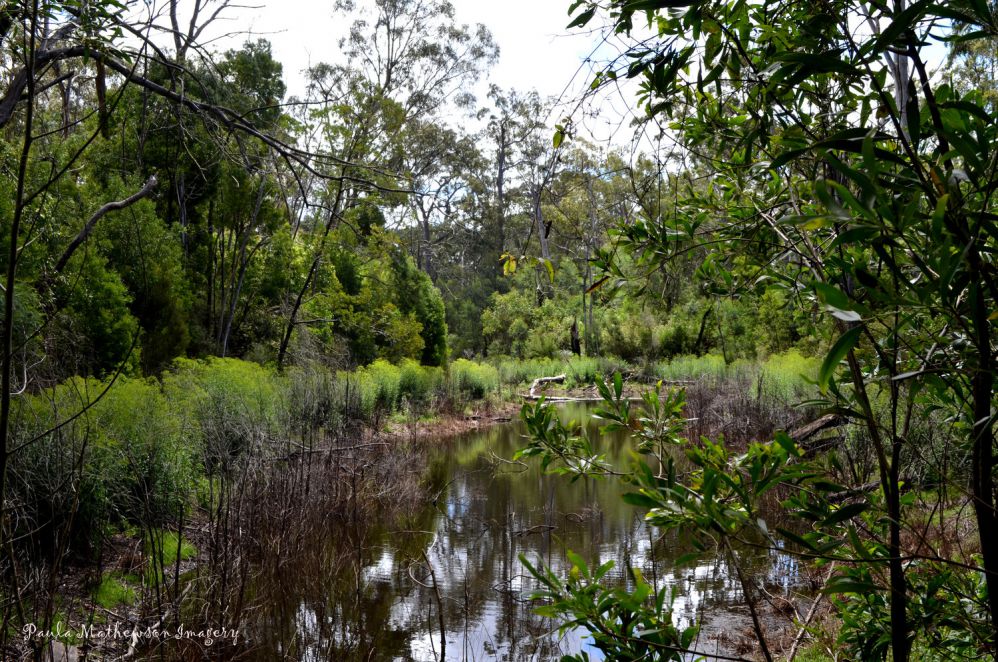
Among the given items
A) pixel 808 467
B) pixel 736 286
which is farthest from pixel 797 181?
pixel 808 467

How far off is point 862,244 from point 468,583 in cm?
439

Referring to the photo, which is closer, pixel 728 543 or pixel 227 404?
pixel 728 543

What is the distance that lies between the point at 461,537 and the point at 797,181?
525cm

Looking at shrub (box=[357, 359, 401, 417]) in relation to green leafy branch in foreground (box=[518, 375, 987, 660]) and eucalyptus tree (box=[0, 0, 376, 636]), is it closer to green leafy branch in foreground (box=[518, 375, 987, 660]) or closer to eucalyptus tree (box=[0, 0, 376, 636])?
eucalyptus tree (box=[0, 0, 376, 636])

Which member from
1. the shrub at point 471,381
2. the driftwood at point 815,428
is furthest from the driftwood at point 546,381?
the driftwood at point 815,428

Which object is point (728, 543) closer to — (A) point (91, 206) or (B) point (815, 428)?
(B) point (815, 428)

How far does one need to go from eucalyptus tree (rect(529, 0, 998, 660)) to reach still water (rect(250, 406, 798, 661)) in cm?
137

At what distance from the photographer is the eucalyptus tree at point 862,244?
0.79 m

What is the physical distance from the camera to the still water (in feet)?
13.4

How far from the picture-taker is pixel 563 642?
4.33 metres

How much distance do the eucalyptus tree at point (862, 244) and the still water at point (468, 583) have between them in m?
1.37

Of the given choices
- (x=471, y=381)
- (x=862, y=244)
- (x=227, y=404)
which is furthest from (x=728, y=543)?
(x=471, y=381)

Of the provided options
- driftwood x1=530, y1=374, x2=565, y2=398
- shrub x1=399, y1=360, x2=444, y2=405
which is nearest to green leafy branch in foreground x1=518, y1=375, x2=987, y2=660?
shrub x1=399, y1=360, x2=444, y2=405

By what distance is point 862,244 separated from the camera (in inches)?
51.5
